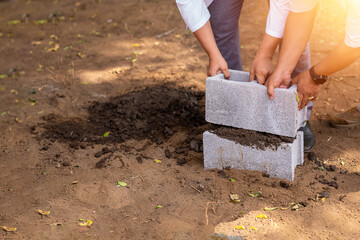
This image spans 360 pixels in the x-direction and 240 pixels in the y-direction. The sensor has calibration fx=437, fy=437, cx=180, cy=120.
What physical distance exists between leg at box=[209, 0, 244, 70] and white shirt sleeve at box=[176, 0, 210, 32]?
273mm

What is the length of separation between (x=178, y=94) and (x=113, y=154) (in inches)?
41.1

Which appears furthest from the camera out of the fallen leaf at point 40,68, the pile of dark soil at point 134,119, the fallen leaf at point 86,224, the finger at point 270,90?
the fallen leaf at point 40,68

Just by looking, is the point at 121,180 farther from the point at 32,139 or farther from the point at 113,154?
the point at 32,139

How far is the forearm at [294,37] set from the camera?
8.60 ft

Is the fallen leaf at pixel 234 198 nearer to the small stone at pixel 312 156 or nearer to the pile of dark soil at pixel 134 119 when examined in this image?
the small stone at pixel 312 156

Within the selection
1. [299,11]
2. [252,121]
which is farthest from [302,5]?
[252,121]

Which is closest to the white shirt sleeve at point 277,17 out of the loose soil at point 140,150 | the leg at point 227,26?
the leg at point 227,26

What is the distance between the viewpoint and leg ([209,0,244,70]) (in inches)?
127

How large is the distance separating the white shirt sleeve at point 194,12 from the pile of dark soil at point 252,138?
2.39 feet

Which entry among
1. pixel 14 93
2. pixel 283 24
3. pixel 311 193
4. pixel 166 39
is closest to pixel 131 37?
pixel 166 39

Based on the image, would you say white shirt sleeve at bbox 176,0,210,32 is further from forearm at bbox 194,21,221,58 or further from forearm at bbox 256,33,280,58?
forearm at bbox 256,33,280,58

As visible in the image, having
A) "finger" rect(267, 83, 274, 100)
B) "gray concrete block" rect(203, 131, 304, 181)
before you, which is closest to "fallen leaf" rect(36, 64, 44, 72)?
"gray concrete block" rect(203, 131, 304, 181)

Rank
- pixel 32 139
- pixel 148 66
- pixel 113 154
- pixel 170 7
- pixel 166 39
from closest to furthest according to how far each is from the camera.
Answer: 1. pixel 113 154
2. pixel 32 139
3. pixel 148 66
4. pixel 166 39
5. pixel 170 7

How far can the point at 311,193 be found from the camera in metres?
2.69
